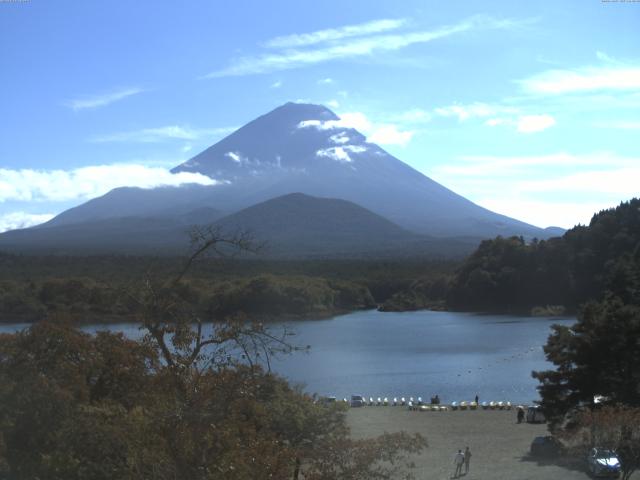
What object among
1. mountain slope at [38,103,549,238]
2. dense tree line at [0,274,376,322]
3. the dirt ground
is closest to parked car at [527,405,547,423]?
the dirt ground

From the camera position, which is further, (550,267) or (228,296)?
(550,267)

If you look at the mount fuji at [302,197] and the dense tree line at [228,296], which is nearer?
the dense tree line at [228,296]

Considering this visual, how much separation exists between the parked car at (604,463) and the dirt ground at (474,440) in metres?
0.25

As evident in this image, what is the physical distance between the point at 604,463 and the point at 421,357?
17.2 m

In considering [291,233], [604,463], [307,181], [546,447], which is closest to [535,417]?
[546,447]

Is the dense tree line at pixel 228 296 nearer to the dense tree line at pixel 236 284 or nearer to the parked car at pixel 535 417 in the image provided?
the dense tree line at pixel 236 284

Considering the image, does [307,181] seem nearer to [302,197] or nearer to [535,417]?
[302,197]

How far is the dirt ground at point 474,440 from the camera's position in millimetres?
11008

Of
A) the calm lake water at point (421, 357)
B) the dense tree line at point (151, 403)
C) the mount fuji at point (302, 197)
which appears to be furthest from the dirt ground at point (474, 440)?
the mount fuji at point (302, 197)

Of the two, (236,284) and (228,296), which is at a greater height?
(236,284)

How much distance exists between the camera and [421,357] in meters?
27.1

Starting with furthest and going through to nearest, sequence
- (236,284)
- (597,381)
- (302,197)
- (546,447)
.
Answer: (302,197)
(236,284)
(546,447)
(597,381)

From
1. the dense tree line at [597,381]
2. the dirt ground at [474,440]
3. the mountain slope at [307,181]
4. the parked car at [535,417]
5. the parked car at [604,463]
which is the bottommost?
the dirt ground at [474,440]

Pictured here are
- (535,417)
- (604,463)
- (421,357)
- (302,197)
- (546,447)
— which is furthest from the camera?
(302,197)
